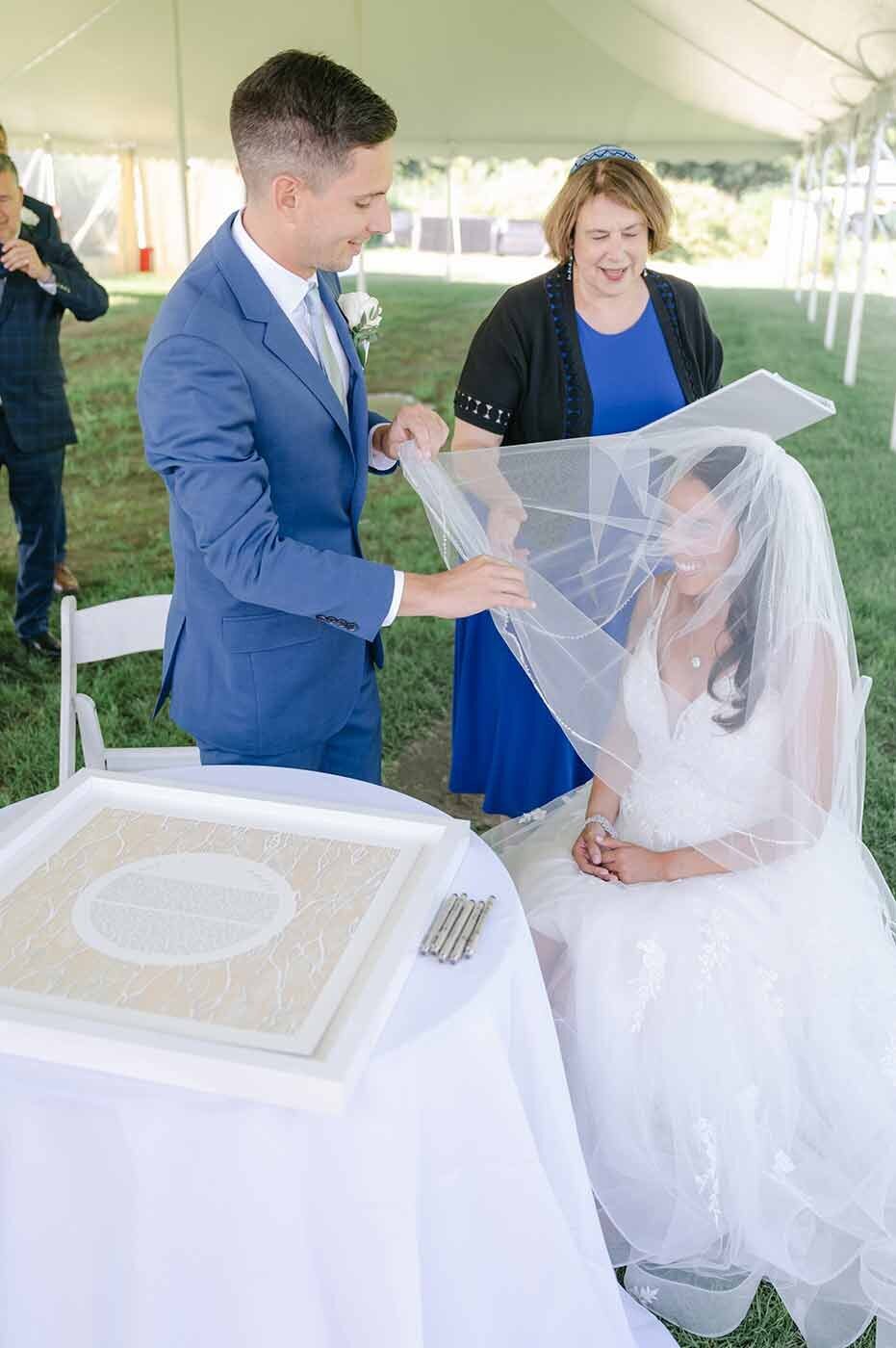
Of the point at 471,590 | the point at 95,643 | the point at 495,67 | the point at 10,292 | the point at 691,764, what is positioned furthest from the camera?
the point at 495,67

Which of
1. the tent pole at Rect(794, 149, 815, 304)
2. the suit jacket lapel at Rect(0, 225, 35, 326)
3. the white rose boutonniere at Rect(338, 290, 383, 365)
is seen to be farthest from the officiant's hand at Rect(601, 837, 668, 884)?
the tent pole at Rect(794, 149, 815, 304)

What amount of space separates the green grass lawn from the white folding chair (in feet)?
4.23

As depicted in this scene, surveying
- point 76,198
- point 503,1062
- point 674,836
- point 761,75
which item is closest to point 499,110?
point 761,75

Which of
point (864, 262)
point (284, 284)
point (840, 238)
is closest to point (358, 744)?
point (284, 284)

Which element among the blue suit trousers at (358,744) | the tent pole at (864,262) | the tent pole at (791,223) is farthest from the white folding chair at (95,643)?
the tent pole at (791,223)

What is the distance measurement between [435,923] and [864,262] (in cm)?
784

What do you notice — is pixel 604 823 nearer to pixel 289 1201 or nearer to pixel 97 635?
pixel 289 1201

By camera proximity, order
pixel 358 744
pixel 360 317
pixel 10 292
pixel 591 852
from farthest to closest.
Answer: pixel 10 292 < pixel 358 744 < pixel 360 317 < pixel 591 852

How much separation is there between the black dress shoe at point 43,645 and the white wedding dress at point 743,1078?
351 centimetres

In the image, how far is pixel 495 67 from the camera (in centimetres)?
852

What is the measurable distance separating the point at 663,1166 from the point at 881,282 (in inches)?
304

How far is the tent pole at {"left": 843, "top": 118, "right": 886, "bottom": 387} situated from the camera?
7.09m

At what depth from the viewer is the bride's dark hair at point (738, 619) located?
6.74 ft

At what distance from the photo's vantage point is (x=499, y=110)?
8.98 m
